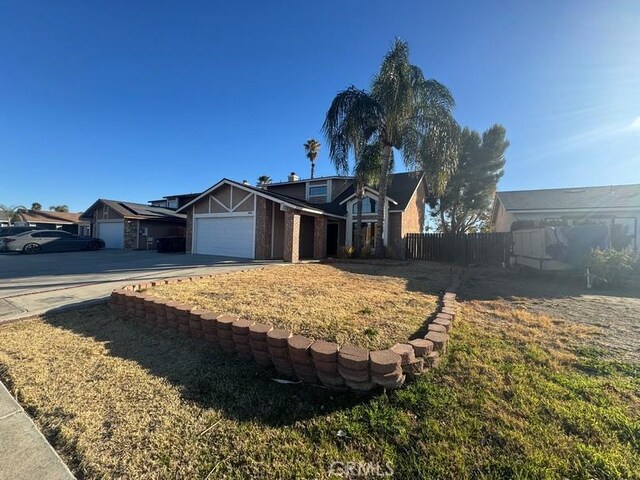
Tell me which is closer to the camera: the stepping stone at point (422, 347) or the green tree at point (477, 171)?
the stepping stone at point (422, 347)

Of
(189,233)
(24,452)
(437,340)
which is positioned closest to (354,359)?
(437,340)

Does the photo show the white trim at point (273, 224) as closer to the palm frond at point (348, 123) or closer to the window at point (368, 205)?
the palm frond at point (348, 123)

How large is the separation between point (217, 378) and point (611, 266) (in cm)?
1051

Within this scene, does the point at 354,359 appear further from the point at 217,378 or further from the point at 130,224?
the point at 130,224

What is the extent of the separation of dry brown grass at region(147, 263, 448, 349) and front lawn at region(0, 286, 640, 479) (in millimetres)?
724

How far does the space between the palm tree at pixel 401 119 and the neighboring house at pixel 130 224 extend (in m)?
13.6

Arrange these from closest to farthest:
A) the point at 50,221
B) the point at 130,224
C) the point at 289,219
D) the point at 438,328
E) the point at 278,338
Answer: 1. the point at 278,338
2. the point at 438,328
3. the point at 289,219
4. the point at 130,224
5. the point at 50,221

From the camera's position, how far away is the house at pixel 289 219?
14.3 meters

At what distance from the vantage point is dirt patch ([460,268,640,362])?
3.78 metres

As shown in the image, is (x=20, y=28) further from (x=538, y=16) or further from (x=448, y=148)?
(x=448, y=148)

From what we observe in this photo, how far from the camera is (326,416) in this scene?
2260mm

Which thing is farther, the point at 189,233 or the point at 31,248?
the point at 189,233

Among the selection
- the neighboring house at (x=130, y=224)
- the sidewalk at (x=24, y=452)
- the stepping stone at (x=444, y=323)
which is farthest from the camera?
the neighboring house at (x=130, y=224)

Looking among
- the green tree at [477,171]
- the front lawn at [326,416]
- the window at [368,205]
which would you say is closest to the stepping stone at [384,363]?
the front lawn at [326,416]
